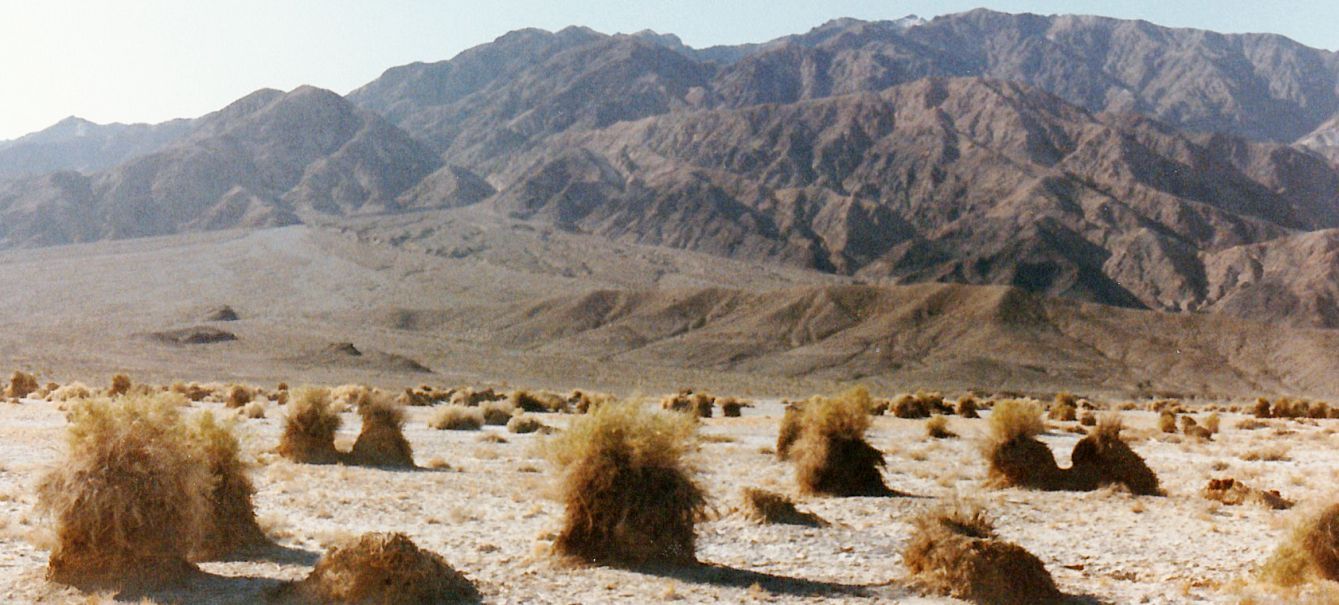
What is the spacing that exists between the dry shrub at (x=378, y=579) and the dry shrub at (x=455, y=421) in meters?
20.2

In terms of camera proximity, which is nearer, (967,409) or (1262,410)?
(967,409)

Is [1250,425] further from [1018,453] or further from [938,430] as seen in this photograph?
[1018,453]

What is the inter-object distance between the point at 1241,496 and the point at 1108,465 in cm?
222

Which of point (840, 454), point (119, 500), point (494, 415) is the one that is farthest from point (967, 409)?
point (119, 500)

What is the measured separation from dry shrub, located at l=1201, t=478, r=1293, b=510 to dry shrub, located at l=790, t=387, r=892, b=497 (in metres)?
4.92

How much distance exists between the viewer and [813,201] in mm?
171000

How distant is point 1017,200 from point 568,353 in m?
95.2

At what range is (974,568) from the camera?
10609 millimetres

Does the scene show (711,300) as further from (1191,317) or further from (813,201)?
(813,201)

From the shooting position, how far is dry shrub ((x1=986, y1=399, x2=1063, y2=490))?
18.6 meters

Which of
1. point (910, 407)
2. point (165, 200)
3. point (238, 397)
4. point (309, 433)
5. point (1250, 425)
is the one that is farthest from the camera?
point (165, 200)

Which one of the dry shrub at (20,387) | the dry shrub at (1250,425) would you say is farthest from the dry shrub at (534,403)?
the dry shrub at (1250,425)

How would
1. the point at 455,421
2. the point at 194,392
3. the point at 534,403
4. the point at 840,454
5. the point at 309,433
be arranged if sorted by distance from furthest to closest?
the point at 194,392, the point at 534,403, the point at 455,421, the point at 309,433, the point at 840,454

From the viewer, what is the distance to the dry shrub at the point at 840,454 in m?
17.8
